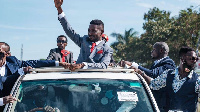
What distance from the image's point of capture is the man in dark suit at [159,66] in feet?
16.4

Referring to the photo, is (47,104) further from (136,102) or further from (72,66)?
(136,102)

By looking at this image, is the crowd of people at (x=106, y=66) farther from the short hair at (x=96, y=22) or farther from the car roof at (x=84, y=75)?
the car roof at (x=84, y=75)

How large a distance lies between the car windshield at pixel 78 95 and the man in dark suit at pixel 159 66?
91 cm

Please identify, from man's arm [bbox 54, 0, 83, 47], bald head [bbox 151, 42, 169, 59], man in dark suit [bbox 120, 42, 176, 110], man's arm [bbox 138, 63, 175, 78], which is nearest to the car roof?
man in dark suit [bbox 120, 42, 176, 110]

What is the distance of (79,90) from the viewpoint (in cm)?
397

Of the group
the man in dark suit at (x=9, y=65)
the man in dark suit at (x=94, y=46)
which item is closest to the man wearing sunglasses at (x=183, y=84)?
the man in dark suit at (x=94, y=46)

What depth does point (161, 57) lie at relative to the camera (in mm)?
5824

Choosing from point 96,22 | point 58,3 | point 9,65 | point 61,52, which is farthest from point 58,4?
point 61,52

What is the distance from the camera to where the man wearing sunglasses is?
179 inches

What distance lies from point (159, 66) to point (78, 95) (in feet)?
6.43

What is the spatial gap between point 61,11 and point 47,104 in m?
1.85

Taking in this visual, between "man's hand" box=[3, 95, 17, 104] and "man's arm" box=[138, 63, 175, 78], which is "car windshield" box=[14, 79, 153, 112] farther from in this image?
"man's arm" box=[138, 63, 175, 78]

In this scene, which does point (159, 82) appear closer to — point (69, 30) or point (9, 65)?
point (69, 30)

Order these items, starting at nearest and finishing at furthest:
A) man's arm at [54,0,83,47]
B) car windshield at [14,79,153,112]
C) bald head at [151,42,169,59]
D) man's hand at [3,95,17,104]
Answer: man's hand at [3,95,17,104], car windshield at [14,79,153,112], man's arm at [54,0,83,47], bald head at [151,42,169,59]
